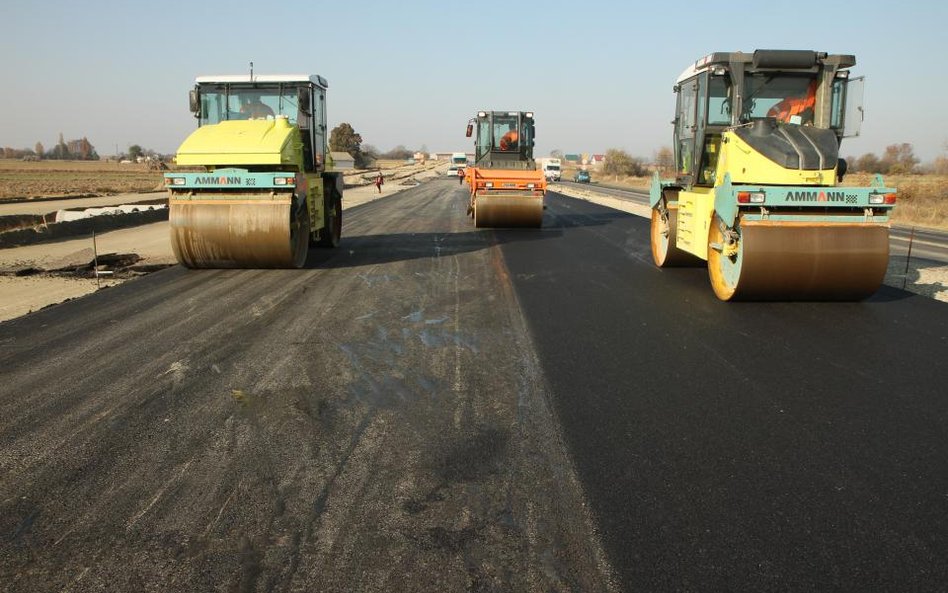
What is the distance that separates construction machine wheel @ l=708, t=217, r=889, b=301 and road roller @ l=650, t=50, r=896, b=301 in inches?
0.4

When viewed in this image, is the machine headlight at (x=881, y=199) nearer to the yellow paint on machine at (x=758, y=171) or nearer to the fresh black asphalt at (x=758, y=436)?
the yellow paint on machine at (x=758, y=171)

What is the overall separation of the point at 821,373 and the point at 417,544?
13.1ft

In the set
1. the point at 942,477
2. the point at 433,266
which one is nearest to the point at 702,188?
the point at 433,266

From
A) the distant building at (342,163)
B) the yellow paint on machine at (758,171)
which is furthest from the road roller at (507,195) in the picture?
the yellow paint on machine at (758,171)

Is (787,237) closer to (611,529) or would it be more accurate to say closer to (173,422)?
(611,529)

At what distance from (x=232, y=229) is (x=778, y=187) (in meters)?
7.32

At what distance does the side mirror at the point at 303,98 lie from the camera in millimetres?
11672

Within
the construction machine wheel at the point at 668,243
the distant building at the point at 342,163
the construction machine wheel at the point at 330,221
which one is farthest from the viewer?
the distant building at the point at 342,163

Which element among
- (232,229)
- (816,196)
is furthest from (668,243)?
(232,229)

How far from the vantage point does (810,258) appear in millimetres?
7555

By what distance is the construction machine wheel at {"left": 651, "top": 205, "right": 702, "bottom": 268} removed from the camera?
10789mm

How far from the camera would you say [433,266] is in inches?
445

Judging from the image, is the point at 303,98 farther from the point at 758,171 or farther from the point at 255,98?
the point at 758,171

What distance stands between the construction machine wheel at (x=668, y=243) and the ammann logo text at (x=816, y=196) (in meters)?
2.94
